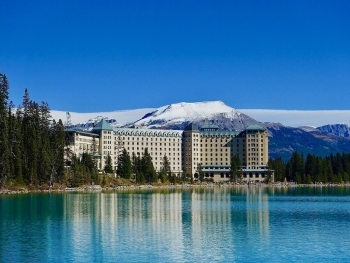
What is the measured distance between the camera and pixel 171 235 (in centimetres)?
5578

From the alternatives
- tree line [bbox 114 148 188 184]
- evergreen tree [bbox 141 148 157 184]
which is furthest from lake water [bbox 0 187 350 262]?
evergreen tree [bbox 141 148 157 184]

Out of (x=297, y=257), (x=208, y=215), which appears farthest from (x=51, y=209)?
(x=297, y=257)

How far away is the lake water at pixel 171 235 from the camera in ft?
148

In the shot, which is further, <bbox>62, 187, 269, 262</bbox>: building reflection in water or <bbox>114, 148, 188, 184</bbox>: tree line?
<bbox>114, 148, 188, 184</bbox>: tree line

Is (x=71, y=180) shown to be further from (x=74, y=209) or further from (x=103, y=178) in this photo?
(x=74, y=209)

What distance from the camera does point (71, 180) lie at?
5778 inches

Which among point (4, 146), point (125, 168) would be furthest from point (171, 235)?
point (125, 168)

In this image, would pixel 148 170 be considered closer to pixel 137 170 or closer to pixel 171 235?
pixel 137 170

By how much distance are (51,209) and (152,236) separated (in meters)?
30.1

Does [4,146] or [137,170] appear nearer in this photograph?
[4,146]

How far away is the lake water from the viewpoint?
1777 inches

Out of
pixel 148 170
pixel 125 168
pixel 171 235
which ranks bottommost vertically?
pixel 171 235

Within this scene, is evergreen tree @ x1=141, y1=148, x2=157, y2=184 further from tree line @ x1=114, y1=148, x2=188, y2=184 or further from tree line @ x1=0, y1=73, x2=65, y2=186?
tree line @ x1=0, y1=73, x2=65, y2=186

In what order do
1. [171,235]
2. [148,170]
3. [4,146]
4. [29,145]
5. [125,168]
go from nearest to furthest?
1. [171,235]
2. [4,146]
3. [29,145]
4. [125,168]
5. [148,170]
